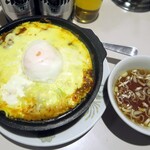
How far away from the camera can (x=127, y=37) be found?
144 cm

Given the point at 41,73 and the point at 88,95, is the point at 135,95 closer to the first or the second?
the point at 88,95

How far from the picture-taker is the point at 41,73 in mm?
1013

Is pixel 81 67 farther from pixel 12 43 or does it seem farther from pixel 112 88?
pixel 12 43

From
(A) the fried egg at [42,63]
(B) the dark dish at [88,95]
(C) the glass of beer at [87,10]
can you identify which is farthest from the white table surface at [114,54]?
(A) the fried egg at [42,63]

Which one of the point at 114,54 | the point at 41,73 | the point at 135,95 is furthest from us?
the point at 114,54

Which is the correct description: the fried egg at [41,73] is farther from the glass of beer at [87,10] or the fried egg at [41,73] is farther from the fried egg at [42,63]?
the glass of beer at [87,10]

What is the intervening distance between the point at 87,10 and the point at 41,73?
527 mm

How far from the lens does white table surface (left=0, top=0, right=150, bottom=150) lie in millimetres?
1155

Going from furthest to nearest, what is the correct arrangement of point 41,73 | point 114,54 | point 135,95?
point 114,54 < point 135,95 < point 41,73

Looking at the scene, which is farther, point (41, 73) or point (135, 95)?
point (135, 95)

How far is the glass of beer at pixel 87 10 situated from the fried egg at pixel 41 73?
0.31 metres

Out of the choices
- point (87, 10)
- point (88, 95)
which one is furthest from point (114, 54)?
point (88, 95)

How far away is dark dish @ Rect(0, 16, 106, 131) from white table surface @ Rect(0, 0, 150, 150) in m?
0.19

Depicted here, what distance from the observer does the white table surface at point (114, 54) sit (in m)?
1.16
